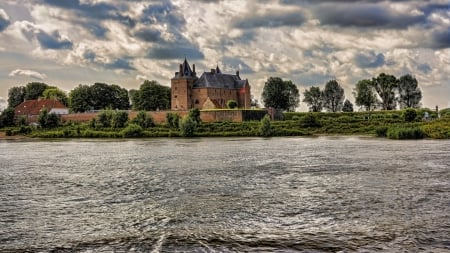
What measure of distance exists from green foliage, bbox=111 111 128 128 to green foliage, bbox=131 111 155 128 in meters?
1.26

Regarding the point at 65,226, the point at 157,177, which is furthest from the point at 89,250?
the point at 157,177

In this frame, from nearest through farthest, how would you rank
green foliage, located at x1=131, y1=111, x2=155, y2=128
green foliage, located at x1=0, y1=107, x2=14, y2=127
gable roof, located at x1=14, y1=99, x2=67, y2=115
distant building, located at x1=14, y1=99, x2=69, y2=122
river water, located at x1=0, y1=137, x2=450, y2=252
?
river water, located at x1=0, y1=137, x2=450, y2=252 → green foliage, located at x1=131, y1=111, x2=155, y2=128 → green foliage, located at x1=0, y1=107, x2=14, y2=127 → distant building, located at x1=14, y1=99, x2=69, y2=122 → gable roof, located at x1=14, y1=99, x2=67, y2=115

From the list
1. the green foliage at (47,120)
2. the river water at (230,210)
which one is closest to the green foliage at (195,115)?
the green foliage at (47,120)

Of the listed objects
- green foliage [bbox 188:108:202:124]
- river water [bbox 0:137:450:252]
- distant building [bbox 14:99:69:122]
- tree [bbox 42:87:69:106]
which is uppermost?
tree [bbox 42:87:69:106]

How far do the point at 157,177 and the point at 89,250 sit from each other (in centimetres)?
889

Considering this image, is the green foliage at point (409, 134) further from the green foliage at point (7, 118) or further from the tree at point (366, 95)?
the green foliage at point (7, 118)

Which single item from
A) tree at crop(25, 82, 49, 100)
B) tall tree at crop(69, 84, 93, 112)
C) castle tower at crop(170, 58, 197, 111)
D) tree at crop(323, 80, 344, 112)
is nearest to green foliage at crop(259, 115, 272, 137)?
castle tower at crop(170, 58, 197, 111)

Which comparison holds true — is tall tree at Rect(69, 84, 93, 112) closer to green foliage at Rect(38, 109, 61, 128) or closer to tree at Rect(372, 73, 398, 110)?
green foliage at Rect(38, 109, 61, 128)

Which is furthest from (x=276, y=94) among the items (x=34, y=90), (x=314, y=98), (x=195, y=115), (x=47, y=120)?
(x=34, y=90)

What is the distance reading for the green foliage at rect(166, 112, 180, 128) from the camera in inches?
2304

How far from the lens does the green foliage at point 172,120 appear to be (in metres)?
58.5

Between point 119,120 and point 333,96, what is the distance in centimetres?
4351

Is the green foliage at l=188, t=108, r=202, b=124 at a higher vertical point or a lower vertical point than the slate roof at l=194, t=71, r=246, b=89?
lower

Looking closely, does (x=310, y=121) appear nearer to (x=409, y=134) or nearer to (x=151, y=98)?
(x=409, y=134)
